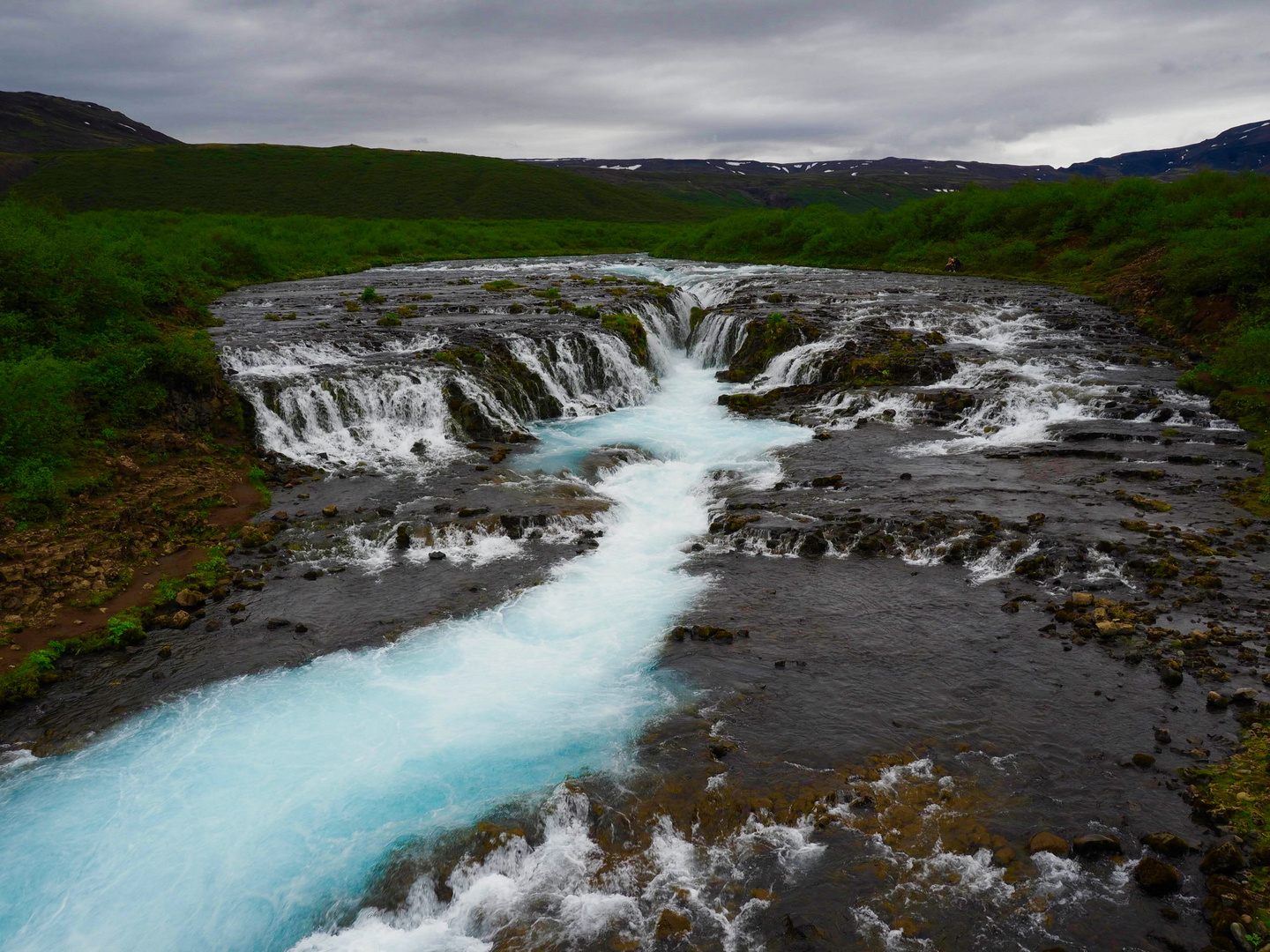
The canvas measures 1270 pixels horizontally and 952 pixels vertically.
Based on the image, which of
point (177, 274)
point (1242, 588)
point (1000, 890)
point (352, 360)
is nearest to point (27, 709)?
point (1000, 890)

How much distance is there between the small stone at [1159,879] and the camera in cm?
825

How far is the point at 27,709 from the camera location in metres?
12.7

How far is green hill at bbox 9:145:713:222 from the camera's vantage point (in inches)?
5320

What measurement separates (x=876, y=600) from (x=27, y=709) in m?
16.1

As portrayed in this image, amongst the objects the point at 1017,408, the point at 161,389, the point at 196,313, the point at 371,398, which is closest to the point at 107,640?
the point at 161,389

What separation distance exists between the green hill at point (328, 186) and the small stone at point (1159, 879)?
147 metres

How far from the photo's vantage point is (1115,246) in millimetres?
49688

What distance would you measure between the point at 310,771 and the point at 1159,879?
11.5m

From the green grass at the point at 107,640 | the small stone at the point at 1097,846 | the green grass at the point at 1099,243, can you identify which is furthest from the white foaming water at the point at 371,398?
the green grass at the point at 1099,243

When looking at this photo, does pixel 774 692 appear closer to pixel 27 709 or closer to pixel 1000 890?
pixel 1000 890

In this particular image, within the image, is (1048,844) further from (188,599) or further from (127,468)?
(127,468)

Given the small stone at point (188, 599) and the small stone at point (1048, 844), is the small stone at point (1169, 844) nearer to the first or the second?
the small stone at point (1048, 844)

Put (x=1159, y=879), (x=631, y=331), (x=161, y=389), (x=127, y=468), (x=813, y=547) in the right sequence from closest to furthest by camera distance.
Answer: (x=1159, y=879) → (x=813, y=547) → (x=127, y=468) → (x=161, y=389) → (x=631, y=331)

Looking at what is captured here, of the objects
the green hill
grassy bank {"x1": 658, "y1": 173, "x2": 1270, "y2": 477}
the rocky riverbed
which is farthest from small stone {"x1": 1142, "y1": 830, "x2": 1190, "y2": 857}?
the green hill
